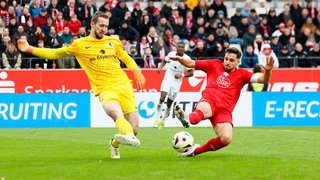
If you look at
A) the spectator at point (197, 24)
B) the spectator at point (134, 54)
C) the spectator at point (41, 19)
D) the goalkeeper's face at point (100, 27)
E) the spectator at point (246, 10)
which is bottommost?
the spectator at point (134, 54)

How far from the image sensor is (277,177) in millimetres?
12250

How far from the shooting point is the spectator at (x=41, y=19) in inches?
1222

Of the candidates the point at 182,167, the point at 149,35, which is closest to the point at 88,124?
the point at 149,35

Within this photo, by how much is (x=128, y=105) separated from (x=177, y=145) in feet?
3.40

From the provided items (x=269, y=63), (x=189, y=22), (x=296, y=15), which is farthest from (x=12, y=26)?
(x=269, y=63)

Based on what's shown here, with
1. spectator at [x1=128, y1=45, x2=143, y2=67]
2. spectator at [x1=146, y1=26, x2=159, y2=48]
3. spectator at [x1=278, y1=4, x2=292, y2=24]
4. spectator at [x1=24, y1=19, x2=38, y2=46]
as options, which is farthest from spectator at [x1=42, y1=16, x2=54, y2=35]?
spectator at [x1=278, y1=4, x2=292, y2=24]

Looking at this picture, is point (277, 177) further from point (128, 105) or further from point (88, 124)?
point (88, 124)

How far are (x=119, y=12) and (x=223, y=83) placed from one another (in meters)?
17.6

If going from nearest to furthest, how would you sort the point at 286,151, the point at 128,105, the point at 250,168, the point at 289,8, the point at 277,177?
the point at 277,177
the point at 250,168
the point at 128,105
the point at 286,151
the point at 289,8

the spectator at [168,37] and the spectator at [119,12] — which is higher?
the spectator at [119,12]

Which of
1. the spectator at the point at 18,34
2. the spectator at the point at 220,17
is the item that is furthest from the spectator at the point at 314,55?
the spectator at the point at 18,34

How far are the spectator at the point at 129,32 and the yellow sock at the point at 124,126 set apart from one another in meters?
18.1

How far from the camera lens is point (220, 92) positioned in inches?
599

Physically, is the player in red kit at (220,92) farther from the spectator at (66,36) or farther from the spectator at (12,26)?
the spectator at (12,26)
